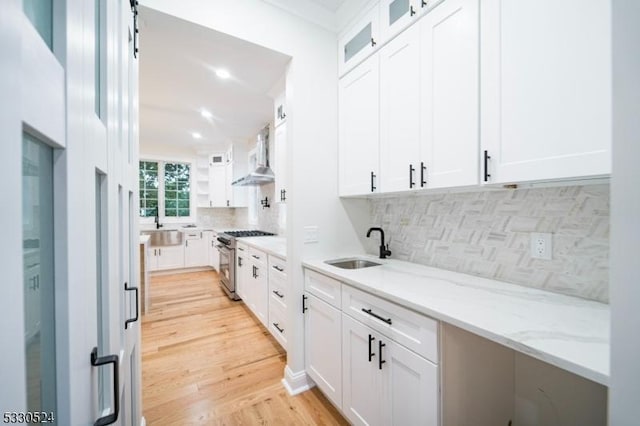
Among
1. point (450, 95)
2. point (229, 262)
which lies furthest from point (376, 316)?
point (229, 262)

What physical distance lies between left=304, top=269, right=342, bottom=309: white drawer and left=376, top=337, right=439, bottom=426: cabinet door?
15.1 inches

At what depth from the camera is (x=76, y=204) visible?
431mm

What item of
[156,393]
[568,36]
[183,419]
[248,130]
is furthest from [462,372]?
[248,130]

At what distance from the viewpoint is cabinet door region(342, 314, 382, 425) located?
128 cm

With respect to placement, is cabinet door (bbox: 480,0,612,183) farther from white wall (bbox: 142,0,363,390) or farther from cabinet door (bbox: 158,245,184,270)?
cabinet door (bbox: 158,245,184,270)

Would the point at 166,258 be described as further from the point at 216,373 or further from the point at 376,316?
the point at 376,316

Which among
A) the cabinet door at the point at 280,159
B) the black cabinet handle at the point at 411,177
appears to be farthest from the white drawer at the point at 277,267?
the black cabinet handle at the point at 411,177

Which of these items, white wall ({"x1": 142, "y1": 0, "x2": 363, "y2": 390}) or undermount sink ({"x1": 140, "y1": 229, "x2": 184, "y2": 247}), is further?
undermount sink ({"x1": 140, "y1": 229, "x2": 184, "y2": 247})

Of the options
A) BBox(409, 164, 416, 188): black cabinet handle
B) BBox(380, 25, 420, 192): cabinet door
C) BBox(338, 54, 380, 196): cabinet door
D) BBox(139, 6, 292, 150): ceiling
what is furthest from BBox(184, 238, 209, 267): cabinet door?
BBox(409, 164, 416, 188): black cabinet handle

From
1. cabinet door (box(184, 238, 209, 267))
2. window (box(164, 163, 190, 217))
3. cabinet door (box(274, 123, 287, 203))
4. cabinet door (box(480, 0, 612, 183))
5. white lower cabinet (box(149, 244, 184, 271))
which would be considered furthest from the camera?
window (box(164, 163, 190, 217))

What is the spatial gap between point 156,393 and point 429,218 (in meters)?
2.32

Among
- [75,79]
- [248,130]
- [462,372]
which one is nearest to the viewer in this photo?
[75,79]

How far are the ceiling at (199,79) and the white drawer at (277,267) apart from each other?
1.63 metres

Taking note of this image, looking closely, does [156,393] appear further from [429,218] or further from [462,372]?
[429,218]
